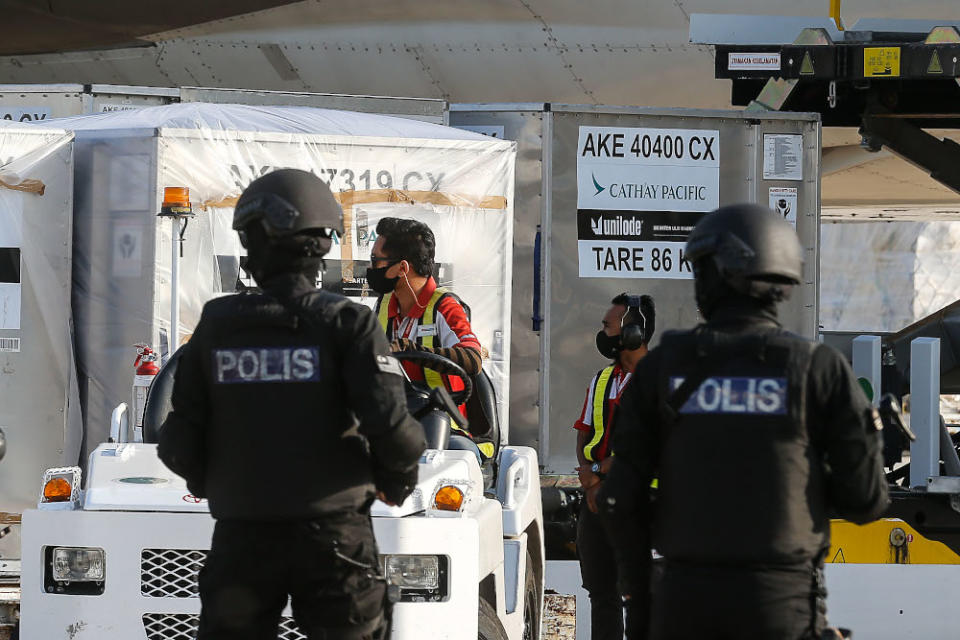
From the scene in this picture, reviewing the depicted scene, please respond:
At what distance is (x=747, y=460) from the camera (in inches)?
113

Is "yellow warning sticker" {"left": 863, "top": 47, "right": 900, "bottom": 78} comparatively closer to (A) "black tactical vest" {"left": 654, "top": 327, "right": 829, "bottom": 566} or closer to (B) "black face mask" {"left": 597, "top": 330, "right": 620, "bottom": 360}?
(B) "black face mask" {"left": 597, "top": 330, "right": 620, "bottom": 360}

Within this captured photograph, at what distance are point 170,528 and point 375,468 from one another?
114 cm

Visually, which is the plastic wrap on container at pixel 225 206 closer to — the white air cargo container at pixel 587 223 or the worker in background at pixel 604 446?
the white air cargo container at pixel 587 223

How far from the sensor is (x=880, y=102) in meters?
9.00

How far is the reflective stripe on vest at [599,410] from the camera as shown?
19.6ft

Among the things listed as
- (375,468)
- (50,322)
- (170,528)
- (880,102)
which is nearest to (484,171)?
(50,322)

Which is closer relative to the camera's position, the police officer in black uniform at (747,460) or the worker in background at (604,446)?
the police officer in black uniform at (747,460)

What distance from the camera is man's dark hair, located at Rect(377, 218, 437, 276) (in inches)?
207

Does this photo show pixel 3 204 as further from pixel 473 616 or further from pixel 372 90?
pixel 372 90

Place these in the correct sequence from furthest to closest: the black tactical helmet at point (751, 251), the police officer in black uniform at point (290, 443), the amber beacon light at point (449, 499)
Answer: the amber beacon light at point (449, 499)
the police officer in black uniform at point (290, 443)
the black tactical helmet at point (751, 251)

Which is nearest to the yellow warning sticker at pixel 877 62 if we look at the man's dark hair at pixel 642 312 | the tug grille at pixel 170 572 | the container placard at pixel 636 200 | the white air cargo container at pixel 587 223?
the white air cargo container at pixel 587 223

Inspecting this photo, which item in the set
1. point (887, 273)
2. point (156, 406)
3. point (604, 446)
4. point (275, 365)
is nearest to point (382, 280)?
point (156, 406)

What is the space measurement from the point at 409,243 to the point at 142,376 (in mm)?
1744

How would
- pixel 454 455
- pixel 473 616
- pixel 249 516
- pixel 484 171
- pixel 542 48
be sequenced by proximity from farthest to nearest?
1. pixel 542 48
2. pixel 484 171
3. pixel 454 455
4. pixel 473 616
5. pixel 249 516
